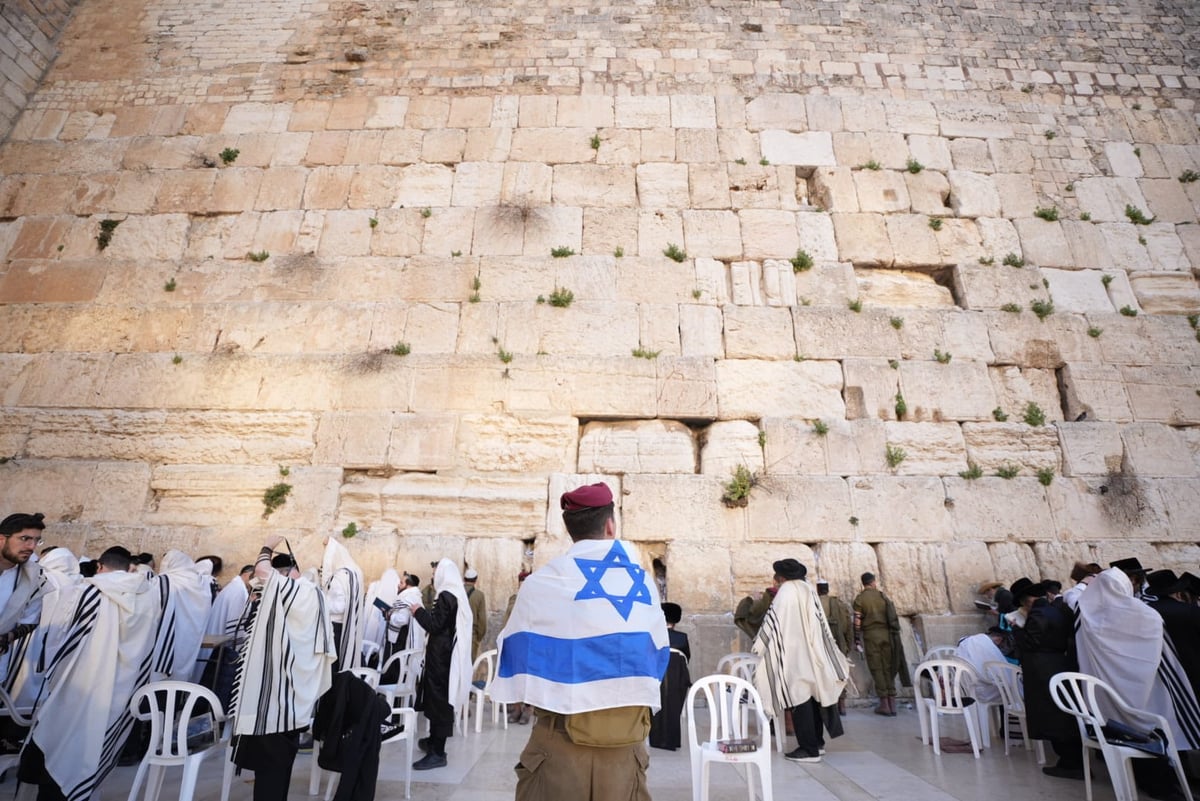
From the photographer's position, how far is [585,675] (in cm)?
196

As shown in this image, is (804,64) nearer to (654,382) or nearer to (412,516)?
(654,382)

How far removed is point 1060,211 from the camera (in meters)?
8.70

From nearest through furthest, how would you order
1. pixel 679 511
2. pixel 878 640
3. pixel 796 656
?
pixel 796 656 < pixel 878 640 < pixel 679 511

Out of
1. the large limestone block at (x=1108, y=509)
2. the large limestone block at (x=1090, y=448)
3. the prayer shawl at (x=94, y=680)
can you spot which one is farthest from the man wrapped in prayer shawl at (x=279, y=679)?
the large limestone block at (x=1090, y=448)

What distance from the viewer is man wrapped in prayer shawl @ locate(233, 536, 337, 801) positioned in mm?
3002

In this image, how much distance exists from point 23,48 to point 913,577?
14888mm

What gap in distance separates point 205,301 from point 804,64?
9.45m

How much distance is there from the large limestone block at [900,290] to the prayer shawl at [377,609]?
6696mm

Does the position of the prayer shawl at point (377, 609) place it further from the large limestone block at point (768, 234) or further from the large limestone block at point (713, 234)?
the large limestone block at point (768, 234)

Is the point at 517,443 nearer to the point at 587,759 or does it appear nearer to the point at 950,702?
the point at 950,702

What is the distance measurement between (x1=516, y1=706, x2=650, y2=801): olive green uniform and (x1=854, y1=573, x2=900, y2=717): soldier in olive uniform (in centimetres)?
489

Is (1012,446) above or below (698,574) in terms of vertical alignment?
above

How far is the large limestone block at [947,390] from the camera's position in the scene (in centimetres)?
742

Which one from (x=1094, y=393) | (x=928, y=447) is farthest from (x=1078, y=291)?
(x=928, y=447)
